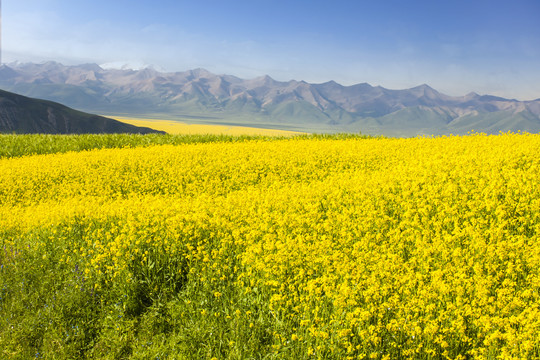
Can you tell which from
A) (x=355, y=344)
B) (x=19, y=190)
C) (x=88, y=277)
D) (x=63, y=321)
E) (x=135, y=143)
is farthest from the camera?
(x=135, y=143)

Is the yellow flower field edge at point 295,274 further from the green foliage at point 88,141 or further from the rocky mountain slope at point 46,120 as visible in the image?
the rocky mountain slope at point 46,120

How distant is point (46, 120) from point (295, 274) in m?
112

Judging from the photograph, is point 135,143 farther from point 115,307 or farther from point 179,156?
point 115,307

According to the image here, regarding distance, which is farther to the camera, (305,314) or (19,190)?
(19,190)

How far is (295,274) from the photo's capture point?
18.2 ft

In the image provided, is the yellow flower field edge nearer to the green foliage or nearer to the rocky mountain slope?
the green foliage

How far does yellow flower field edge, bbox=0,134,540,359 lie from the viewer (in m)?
4.33

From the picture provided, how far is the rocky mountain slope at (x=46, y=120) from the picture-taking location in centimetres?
9438

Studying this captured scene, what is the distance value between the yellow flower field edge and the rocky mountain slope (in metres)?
92.7

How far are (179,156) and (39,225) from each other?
7.89 metres

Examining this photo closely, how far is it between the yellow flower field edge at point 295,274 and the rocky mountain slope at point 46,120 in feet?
304

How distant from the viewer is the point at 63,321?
18.1 feet

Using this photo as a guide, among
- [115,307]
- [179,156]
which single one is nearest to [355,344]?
[115,307]

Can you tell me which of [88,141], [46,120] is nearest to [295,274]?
[88,141]
